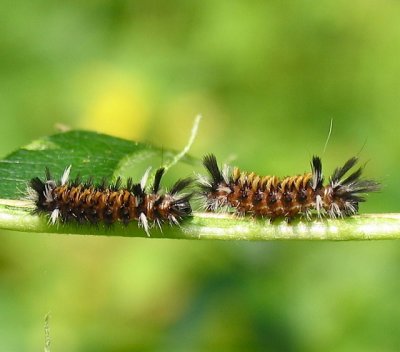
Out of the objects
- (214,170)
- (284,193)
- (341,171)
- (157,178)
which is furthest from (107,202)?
(341,171)

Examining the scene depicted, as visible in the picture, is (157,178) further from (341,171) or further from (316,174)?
(341,171)

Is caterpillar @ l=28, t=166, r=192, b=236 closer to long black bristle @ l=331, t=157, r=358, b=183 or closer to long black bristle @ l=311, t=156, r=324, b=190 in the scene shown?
long black bristle @ l=311, t=156, r=324, b=190

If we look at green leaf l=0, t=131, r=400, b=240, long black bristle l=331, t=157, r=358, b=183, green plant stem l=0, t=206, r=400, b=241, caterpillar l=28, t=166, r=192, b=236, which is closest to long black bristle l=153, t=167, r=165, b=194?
caterpillar l=28, t=166, r=192, b=236

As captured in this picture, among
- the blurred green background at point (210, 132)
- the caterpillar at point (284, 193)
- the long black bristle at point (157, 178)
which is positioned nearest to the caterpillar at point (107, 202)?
the long black bristle at point (157, 178)

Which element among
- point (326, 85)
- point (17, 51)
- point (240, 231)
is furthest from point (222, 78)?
point (240, 231)

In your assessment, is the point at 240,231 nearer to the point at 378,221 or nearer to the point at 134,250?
the point at 378,221

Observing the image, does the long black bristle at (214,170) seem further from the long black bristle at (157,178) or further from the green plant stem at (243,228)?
the green plant stem at (243,228)
